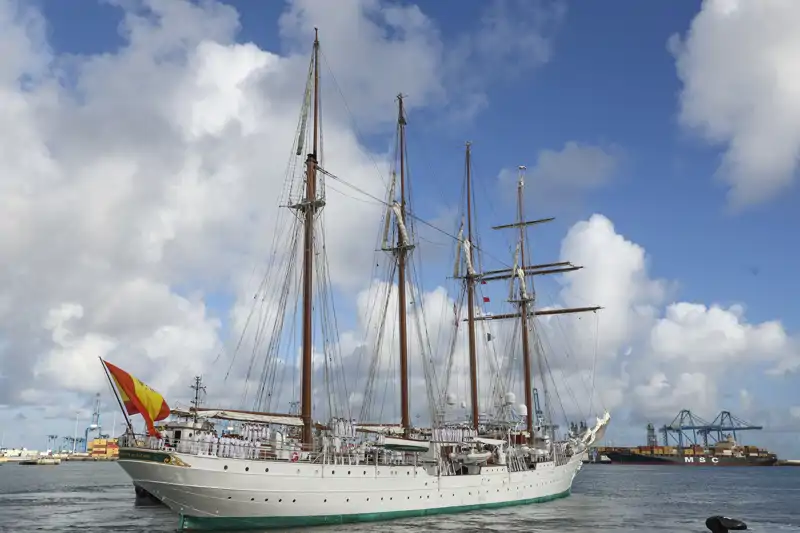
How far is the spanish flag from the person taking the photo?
107 ft

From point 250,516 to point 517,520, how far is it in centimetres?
1936

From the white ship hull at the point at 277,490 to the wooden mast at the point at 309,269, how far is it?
3.10 metres

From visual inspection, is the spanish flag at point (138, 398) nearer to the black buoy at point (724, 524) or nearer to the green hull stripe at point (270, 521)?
the green hull stripe at point (270, 521)

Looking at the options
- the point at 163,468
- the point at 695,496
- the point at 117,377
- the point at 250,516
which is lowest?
the point at 695,496

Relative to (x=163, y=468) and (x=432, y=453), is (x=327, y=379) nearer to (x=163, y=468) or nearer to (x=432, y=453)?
(x=432, y=453)

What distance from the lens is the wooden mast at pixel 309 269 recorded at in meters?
38.9

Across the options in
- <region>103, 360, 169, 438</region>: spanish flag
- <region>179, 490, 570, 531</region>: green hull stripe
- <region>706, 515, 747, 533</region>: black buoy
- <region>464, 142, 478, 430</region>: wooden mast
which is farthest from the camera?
<region>464, 142, 478, 430</region>: wooden mast

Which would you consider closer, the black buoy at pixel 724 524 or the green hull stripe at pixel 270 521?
the black buoy at pixel 724 524

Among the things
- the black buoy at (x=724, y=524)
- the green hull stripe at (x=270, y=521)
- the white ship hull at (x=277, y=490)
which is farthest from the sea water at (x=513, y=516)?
the black buoy at (x=724, y=524)

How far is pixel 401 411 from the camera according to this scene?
159 feet

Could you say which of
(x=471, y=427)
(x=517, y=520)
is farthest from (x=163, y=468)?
(x=471, y=427)

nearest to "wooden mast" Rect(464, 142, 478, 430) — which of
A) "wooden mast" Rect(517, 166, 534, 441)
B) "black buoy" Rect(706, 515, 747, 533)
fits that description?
"wooden mast" Rect(517, 166, 534, 441)

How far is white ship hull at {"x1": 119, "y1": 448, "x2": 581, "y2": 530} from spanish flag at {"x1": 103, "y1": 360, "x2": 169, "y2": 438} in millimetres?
1810

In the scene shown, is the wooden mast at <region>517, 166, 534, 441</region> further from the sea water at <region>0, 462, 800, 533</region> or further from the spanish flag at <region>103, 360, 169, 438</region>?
the spanish flag at <region>103, 360, 169, 438</region>
